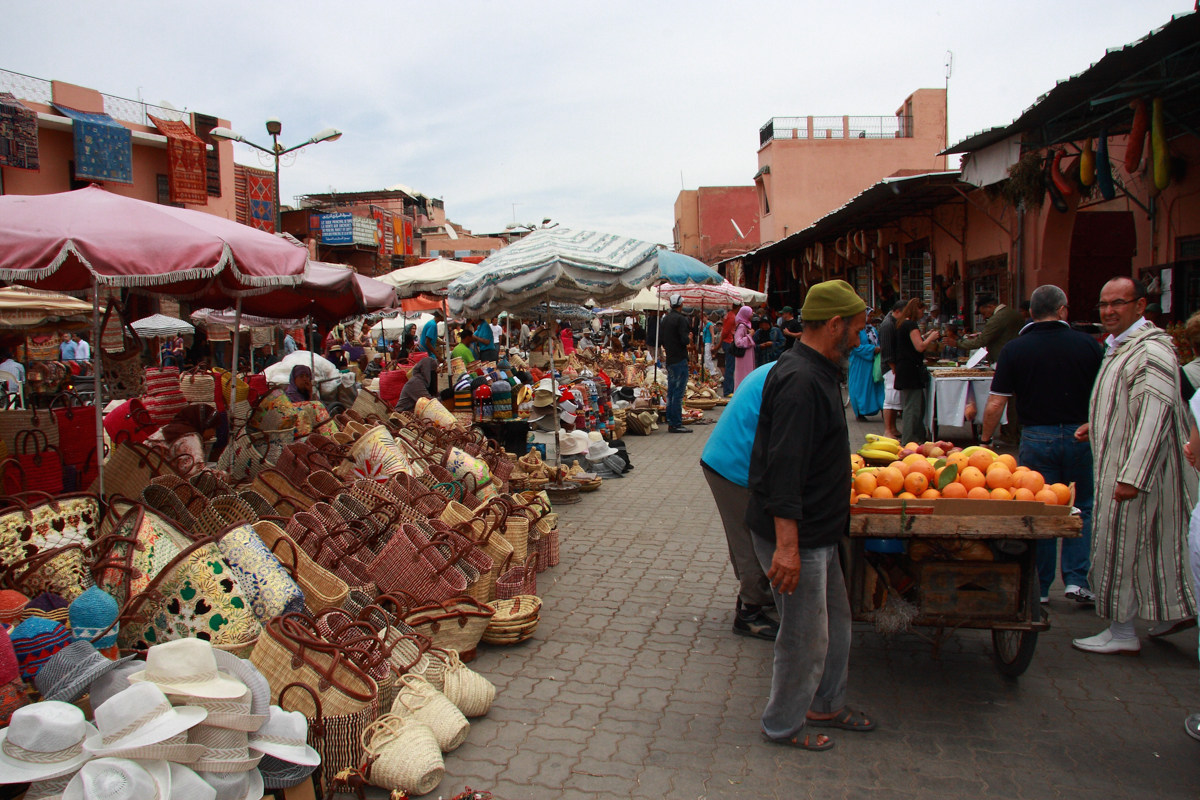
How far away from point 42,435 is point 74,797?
4441 mm

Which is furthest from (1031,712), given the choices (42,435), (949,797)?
(42,435)

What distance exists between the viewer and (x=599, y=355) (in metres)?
19.7

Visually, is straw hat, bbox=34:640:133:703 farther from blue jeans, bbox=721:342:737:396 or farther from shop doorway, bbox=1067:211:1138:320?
blue jeans, bbox=721:342:737:396

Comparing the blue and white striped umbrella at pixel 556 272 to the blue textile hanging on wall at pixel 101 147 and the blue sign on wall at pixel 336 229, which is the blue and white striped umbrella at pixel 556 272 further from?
the blue sign on wall at pixel 336 229

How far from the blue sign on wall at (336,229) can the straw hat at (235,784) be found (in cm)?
3841

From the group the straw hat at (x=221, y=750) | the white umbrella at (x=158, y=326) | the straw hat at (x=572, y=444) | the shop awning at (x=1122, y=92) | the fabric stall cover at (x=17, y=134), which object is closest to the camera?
the straw hat at (x=221, y=750)

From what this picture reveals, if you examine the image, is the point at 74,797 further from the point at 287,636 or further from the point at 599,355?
the point at 599,355

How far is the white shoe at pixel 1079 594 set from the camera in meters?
4.67

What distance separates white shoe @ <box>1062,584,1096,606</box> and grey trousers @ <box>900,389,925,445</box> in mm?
4912

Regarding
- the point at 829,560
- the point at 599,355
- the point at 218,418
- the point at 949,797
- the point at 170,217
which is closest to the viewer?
the point at 949,797

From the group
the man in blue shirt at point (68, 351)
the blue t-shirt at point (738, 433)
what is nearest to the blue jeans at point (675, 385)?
the blue t-shirt at point (738, 433)

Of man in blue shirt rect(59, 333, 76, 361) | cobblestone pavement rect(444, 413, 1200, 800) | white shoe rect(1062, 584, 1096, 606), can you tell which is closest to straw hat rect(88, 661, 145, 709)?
cobblestone pavement rect(444, 413, 1200, 800)

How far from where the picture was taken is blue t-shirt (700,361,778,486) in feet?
12.8

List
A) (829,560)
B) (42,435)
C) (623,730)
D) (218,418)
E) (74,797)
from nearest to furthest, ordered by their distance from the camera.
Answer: (74,797) < (829,560) < (623,730) < (42,435) < (218,418)
